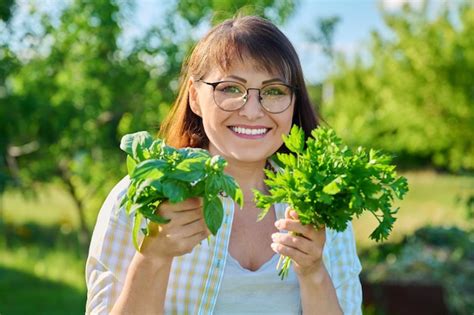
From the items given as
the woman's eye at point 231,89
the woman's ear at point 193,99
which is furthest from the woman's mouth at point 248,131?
the woman's ear at point 193,99

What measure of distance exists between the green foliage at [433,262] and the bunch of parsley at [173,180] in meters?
4.48

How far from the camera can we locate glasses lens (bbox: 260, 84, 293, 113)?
2189 millimetres

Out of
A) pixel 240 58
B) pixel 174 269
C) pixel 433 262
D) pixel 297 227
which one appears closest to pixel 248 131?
pixel 240 58

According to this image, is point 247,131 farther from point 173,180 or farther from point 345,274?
point 345,274

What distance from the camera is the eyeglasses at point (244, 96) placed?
2168mm

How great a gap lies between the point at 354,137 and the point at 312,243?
5.04 metres

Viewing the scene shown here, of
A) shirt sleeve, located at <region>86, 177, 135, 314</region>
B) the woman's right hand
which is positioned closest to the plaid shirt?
shirt sleeve, located at <region>86, 177, 135, 314</region>

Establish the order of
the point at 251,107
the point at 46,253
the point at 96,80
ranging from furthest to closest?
the point at 46,253 < the point at 96,80 < the point at 251,107

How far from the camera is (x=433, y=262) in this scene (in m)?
6.38

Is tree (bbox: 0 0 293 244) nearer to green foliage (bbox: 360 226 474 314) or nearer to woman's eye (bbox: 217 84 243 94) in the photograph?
green foliage (bbox: 360 226 474 314)

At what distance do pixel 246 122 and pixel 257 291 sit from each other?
0.53m

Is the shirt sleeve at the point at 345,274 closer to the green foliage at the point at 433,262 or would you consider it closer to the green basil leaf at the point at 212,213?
the green basil leaf at the point at 212,213

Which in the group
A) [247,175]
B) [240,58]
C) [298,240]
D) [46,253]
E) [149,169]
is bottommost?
[46,253]

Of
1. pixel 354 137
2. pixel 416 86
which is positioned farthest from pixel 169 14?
pixel 416 86
